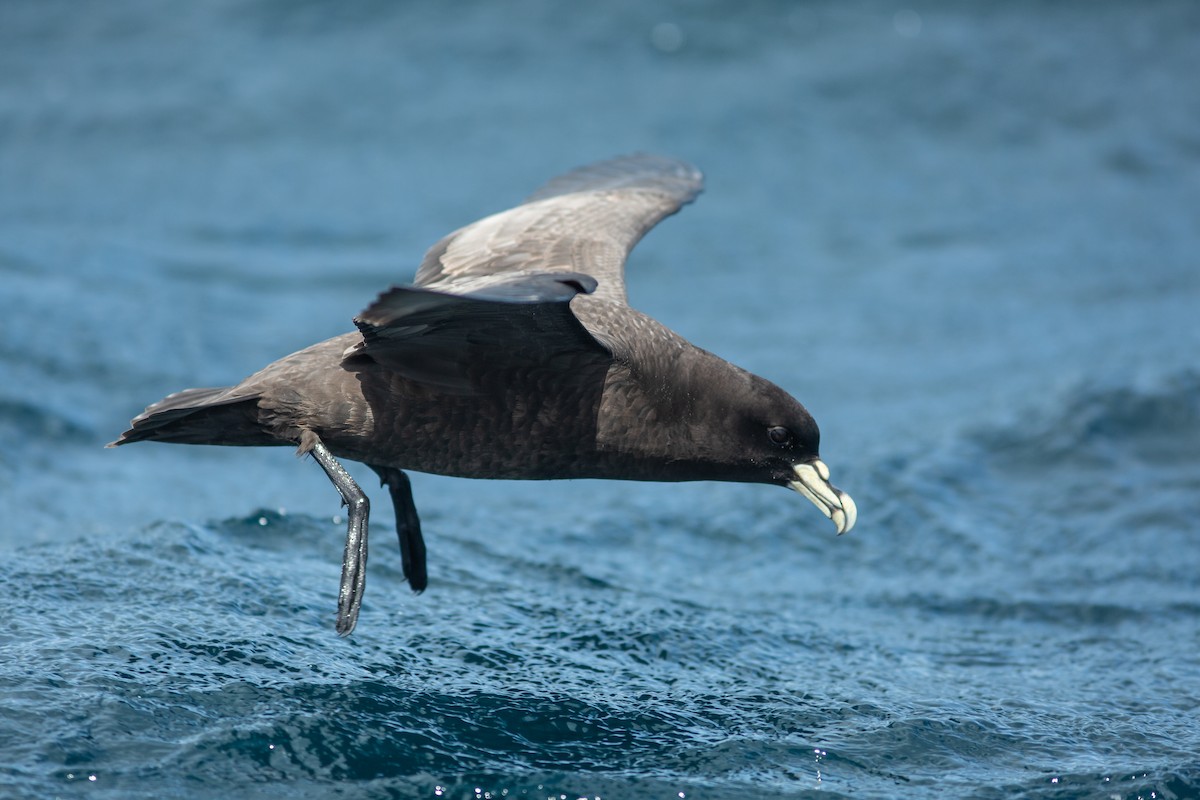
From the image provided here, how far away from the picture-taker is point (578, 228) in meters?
7.43

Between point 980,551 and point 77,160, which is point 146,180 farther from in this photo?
point 980,551

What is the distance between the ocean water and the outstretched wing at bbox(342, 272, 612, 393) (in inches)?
49.2

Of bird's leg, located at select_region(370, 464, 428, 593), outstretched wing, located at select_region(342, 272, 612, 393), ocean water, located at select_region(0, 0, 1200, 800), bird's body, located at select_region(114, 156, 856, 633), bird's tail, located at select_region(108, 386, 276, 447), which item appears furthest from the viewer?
bird's leg, located at select_region(370, 464, 428, 593)

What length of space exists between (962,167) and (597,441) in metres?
11.2

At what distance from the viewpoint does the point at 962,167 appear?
15.8 meters

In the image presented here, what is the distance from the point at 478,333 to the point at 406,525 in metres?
1.60

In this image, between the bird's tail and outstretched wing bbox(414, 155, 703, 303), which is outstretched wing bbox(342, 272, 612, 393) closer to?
the bird's tail

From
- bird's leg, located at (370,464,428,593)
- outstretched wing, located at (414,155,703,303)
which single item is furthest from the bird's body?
outstretched wing, located at (414,155,703,303)

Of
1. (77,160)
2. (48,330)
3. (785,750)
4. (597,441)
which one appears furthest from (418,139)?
(785,750)

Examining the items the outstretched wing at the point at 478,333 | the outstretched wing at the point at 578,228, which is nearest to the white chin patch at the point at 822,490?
the outstretched wing at the point at 478,333

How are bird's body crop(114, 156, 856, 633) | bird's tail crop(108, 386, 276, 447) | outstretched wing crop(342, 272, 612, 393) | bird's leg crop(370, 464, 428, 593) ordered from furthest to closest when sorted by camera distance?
1. bird's leg crop(370, 464, 428, 593)
2. bird's tail crop(108, 386, 276, 447)
3. bird's body crop(114, 156, 856, 633)
4. outstretched wing crop(342, 272, 612, 393)

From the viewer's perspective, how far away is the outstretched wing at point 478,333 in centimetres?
471

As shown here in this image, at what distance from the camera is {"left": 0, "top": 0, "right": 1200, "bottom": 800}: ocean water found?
5.25 m

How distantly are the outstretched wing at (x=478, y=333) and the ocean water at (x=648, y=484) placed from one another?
4.10 feet
